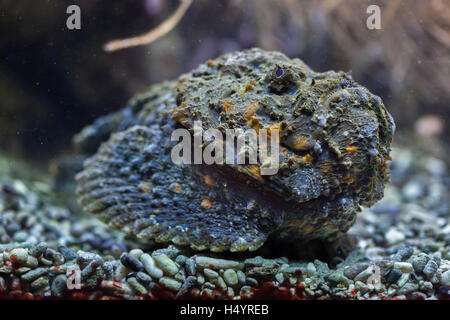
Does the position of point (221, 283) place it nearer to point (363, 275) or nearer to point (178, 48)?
point (363, 275)

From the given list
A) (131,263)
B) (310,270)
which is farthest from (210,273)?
(310,270)

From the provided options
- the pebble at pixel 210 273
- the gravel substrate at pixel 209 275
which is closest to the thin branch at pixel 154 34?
the gravel substrate at pixel 209 275

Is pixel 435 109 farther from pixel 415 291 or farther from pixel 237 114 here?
pixel 237 114

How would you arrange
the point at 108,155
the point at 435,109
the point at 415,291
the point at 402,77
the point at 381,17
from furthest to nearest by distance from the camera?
the point at 435,109 → the point at 402,77 → the point at 108,155 → the point at 381,17 → the point at 415,291

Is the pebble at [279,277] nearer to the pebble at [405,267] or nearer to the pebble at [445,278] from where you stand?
the pebble at [405,267]

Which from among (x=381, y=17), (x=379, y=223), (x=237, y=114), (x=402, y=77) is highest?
(x=381, y=17)
